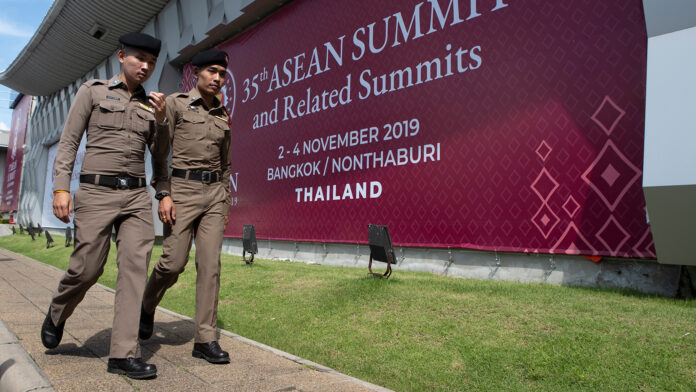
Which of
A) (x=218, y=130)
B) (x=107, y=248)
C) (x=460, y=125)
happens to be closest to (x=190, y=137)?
(x=218, y=130)

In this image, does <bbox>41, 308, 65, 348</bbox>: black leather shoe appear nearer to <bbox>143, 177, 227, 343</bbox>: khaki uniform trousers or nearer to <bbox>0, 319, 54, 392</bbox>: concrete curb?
<bbox>0, 319, 54, 392</bbox>: concrete curb

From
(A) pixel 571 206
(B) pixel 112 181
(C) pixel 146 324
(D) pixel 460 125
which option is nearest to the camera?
(B) pixel 112 181

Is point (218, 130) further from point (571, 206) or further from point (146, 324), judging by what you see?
point (571, 206)

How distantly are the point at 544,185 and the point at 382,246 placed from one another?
7.71 feet

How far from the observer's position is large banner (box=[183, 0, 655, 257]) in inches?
233

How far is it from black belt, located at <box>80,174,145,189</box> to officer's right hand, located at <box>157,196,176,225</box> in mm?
207

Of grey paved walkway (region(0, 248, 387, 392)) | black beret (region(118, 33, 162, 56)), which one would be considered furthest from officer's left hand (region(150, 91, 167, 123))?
grey paved walkway (region(0, 248, 387, 392))

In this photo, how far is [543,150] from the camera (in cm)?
650

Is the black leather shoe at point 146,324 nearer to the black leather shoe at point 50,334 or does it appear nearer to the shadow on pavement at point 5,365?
the black leather shoe at point 50,334

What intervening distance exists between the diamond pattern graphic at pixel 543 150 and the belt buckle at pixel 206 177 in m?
4.70

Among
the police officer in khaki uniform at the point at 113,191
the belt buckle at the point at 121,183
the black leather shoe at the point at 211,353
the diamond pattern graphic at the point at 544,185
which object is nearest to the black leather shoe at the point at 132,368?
the police officer in khaki uniform at the point at 113,191

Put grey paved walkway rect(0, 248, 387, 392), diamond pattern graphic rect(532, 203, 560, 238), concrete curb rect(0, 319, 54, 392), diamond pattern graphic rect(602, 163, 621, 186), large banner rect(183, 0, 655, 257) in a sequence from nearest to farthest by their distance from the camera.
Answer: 1. concrete curb rect(0, 319, 54, 392)
2. grey paved walkway rect(0, 248, 387, 392)
3. diamond pattern graphic rect(602, 163, 621, 186)
4. large banner rect(183, 0, 655, 257)
5. diamond pattern graphic rect(532, 203, 560, 238)

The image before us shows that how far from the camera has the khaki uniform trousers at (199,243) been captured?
3.27 metres

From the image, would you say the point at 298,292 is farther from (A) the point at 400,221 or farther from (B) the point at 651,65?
(B) the point at 651,65
